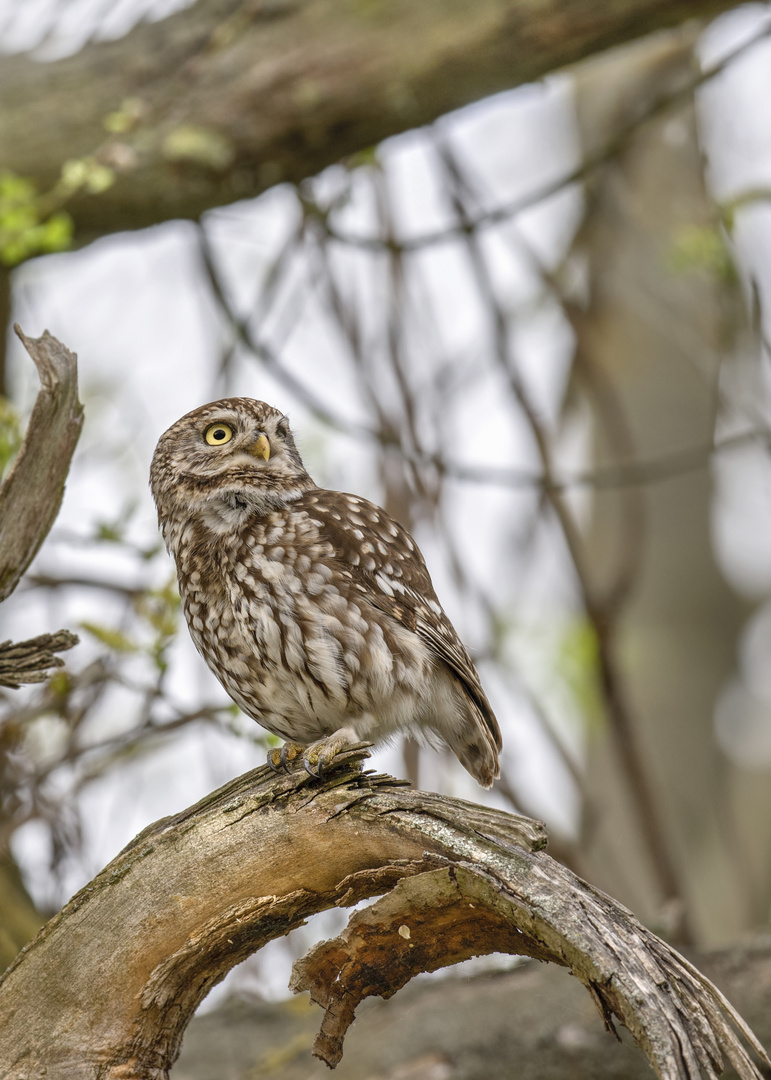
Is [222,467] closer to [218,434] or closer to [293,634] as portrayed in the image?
[218,434]

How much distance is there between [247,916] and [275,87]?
331cm

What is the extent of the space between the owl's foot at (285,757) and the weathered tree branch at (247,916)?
10.3 inches

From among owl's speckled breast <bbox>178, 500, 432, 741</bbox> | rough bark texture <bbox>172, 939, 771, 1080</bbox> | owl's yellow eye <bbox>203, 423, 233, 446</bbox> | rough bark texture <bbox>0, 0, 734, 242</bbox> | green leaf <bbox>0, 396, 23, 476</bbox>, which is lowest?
rough bark texture <bbox>172, 939, 771, 1080</bbox>

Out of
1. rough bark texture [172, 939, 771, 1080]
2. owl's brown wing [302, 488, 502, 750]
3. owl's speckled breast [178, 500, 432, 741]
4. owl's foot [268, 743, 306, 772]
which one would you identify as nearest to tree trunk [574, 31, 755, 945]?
rough bark texture [172, 939, 771, 1080]

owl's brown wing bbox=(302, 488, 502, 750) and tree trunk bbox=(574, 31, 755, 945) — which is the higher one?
tree trunk bbox=(574, 31, 755, 945)

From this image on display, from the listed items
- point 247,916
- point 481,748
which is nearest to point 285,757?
point 247,916

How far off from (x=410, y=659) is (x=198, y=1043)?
2.00 m

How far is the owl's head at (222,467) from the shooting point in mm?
3166

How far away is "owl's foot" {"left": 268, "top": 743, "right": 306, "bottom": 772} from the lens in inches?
105

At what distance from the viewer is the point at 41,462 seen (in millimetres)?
2672

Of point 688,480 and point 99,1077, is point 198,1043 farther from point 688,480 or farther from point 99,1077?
point 688,480

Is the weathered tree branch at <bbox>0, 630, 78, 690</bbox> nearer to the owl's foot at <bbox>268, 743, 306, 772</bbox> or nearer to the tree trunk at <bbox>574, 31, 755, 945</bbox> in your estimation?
the owl's foot at <bbox>268, 743, 306, 772</bbox>

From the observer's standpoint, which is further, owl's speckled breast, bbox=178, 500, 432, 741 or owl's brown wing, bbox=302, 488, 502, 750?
owl's brown wing, bbox=302, 488, 502, 750

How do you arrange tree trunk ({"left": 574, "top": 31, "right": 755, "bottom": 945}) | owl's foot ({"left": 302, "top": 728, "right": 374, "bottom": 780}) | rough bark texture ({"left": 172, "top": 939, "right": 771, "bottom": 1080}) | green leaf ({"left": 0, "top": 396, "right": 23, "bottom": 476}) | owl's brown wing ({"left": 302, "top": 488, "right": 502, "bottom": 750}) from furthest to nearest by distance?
tree trunk ({"left": 574, "top": 31, "right": 755, "bottom": 945})
rough bark texture ({"left": 172, "top": 939, "right": 771, "bottom": 1080})
green leaf ({"left": 0, "top": 396, "right": 23, "bottom": 476})
owl's brown wing ({"left": 302, "top": 488, "right": 502, "bottom": 750})
owl's foot ({"left": 302, "top": 728, "right": 374, "bottom": 780})
